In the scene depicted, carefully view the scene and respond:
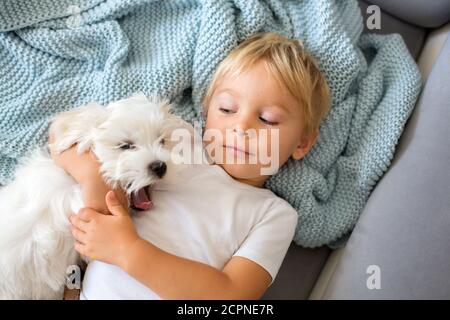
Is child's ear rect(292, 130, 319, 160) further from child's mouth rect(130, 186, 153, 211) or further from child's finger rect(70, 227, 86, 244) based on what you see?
child's finger rect(70, 227, 86, 244)

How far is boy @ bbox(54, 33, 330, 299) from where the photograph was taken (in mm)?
981

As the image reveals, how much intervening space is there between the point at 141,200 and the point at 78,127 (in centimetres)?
23

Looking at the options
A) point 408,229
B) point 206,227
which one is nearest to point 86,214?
point 206,227

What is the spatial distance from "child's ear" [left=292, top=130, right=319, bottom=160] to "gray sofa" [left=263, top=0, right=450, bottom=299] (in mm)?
229

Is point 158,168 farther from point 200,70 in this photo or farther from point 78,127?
point 200,70

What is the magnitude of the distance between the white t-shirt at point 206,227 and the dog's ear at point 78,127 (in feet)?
0.74

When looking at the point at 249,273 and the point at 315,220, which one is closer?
the point at 249,273

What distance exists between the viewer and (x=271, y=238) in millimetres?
1085
